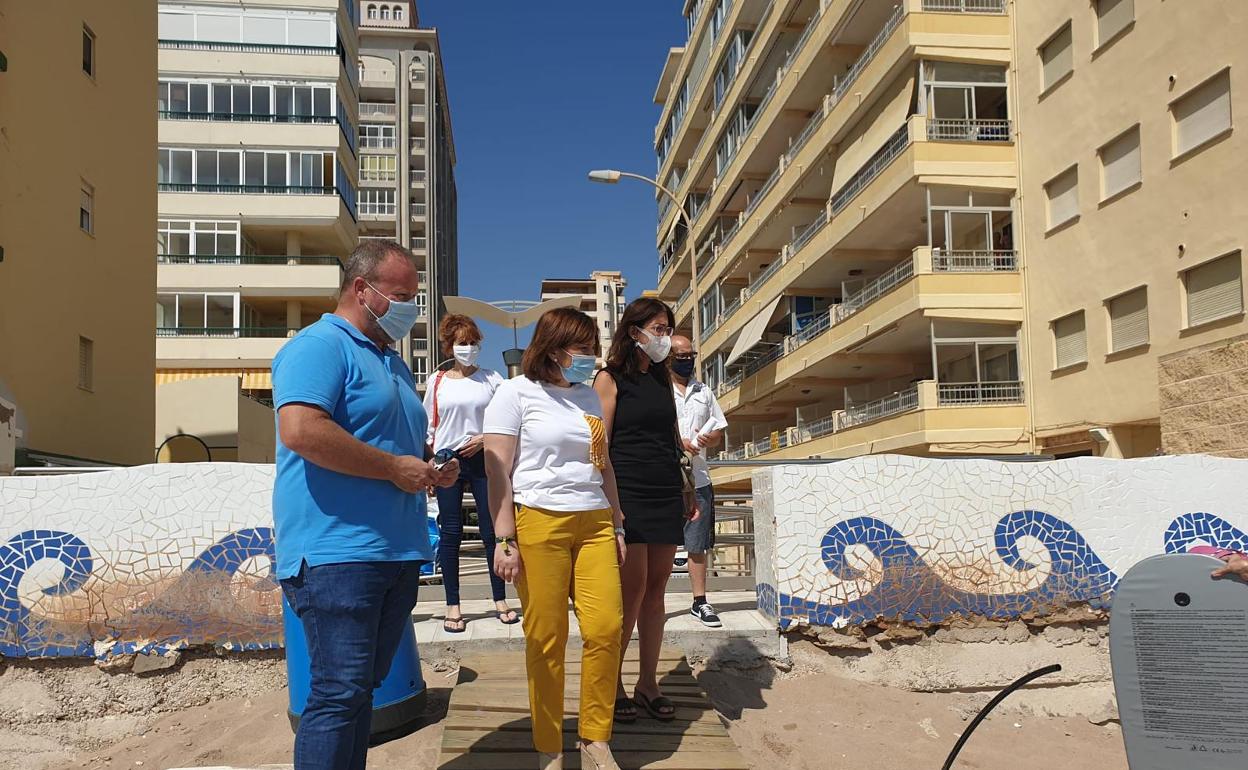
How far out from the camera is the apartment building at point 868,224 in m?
22.9

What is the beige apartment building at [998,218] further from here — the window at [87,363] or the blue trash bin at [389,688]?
the window at [87,363]

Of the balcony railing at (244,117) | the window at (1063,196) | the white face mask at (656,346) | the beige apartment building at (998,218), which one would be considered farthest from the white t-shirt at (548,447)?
the balcony railing at (244,117)

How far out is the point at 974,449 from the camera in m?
22.4

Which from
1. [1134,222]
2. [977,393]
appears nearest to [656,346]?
[1134,222]

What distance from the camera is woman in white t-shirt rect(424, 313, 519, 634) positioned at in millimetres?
5973

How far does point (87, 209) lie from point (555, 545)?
1726 cm

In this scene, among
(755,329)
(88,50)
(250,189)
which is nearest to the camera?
(88,50)

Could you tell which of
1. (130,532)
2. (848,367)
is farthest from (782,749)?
(848,367)

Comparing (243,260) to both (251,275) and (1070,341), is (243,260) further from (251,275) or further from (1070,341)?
(1070,341)

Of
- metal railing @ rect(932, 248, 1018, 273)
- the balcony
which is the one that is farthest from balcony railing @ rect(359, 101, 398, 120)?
metal railing @ rect(932, 248, 1018, 273)

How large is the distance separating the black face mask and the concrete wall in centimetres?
1193

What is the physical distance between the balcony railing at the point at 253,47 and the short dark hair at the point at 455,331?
35.2 m

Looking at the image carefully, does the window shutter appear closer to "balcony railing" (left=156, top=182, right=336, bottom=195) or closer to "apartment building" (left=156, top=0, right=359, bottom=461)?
"apartment building" (left=156, top=0, right=359, bottom=461)

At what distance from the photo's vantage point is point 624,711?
4527 mm
